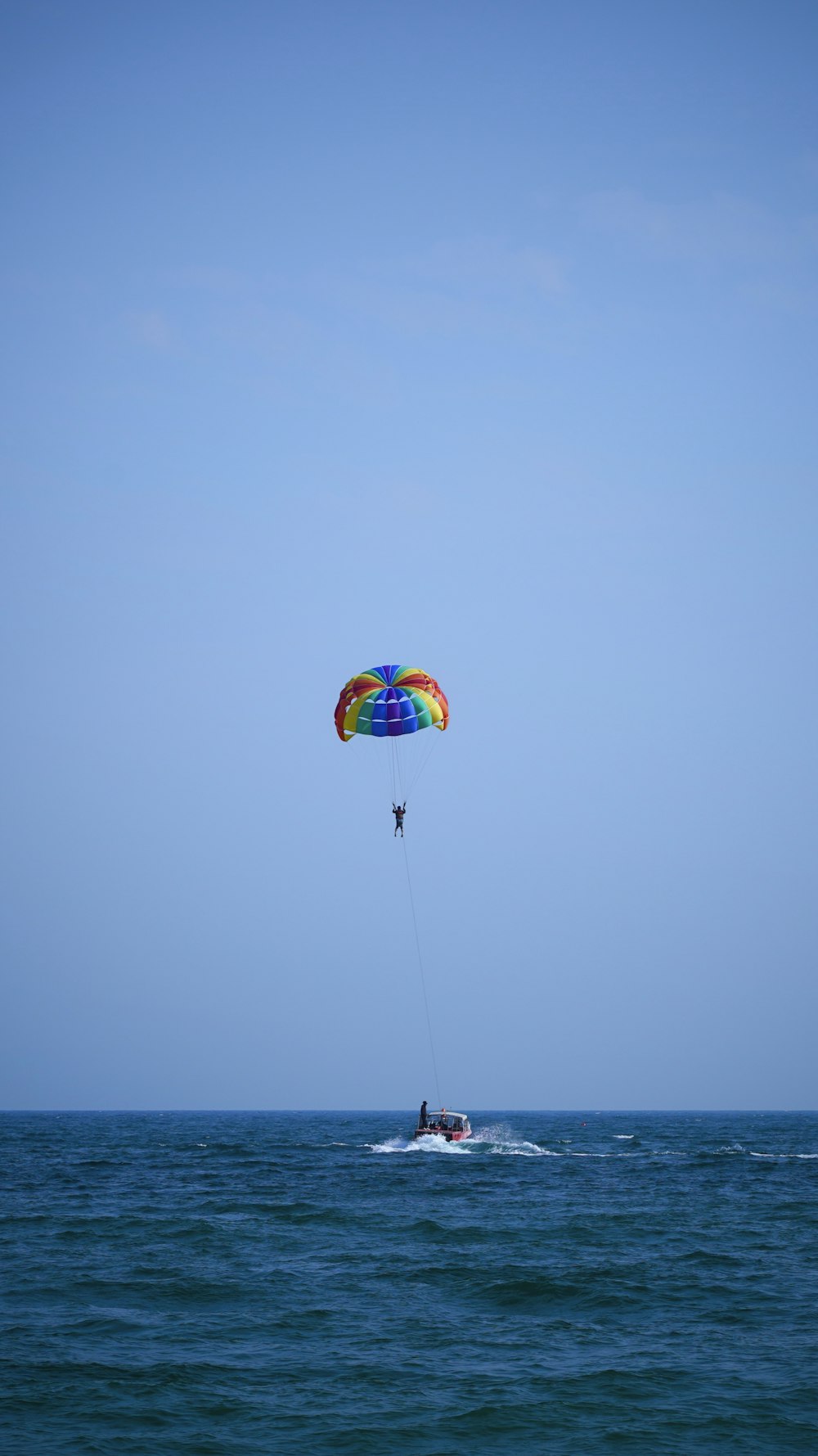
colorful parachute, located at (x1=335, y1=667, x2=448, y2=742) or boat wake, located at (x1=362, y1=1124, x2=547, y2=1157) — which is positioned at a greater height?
colorful parachute, located at (x1=335, y1=667, x2=448, y2=742)

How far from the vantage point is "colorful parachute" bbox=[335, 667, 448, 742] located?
130 feet

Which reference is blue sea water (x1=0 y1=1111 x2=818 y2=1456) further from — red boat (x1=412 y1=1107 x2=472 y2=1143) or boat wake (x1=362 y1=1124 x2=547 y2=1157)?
boat wake (x1=362 y1=1124 x2=547 y2=1157)

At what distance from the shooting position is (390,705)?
1570 inches

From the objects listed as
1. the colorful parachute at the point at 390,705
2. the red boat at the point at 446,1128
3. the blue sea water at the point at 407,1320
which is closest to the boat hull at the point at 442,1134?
the red boat at the point at 446,1128

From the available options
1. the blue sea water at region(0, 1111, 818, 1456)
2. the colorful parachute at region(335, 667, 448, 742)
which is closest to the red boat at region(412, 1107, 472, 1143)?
the blue sea water at region(0, 1111, 818, 1456)

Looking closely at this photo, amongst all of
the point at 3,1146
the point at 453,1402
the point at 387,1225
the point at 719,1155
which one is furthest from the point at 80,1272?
the point at 3,1146

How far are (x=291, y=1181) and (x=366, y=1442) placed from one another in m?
33.3

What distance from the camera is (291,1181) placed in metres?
48.0

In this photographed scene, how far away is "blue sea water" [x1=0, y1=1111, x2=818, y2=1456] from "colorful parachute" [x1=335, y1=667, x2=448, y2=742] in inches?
627

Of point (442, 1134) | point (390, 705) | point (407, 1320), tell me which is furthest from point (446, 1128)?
point (407, 1320)

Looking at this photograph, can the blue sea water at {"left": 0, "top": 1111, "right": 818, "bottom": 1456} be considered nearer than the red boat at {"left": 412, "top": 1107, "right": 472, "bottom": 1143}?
Yes

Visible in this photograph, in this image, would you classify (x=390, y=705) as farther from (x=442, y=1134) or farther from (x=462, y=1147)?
(x=462, y=1147)

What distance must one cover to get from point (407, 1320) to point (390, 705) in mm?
21441

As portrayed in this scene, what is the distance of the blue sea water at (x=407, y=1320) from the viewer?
1677cm
